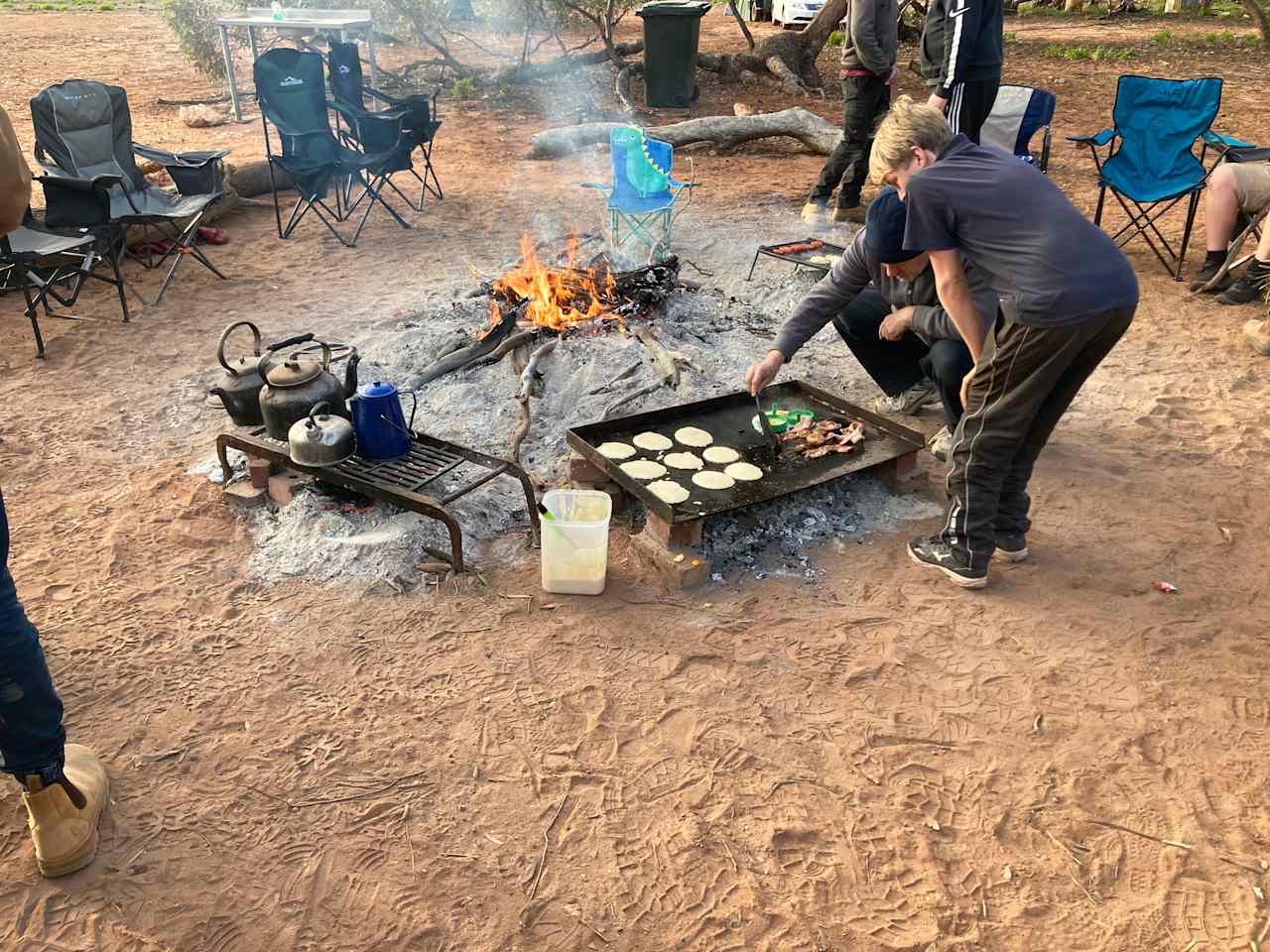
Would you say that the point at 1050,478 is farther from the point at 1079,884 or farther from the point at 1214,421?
the point at 1079,884

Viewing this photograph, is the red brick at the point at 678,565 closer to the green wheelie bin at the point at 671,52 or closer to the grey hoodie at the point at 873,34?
the grey hoodie at the point at 873,34

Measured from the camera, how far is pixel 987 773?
274cm

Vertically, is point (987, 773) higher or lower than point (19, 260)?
lower

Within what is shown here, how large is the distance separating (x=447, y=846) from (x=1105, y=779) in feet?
6.01

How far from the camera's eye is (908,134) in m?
2.94

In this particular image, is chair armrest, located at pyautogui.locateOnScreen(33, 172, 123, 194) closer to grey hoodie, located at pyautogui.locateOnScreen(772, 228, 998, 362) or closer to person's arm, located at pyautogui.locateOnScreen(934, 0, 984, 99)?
grey hoodie, located at pyautogui.locateOnScreen(772, 228, 998, 362)

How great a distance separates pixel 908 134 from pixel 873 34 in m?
4.39

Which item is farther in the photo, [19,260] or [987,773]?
[19,260]

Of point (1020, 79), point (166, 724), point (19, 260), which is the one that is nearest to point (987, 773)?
point (166, 724)

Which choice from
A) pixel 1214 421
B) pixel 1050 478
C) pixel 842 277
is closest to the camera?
pixel 842 277

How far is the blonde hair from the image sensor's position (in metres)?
2.94

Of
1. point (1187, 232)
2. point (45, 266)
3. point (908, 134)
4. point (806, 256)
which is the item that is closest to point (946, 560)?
point (908, 134)

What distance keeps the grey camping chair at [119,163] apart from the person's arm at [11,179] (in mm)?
4392

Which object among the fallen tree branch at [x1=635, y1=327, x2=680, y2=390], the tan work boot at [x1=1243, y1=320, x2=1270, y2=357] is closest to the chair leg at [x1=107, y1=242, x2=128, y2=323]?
the fallen tree branch at [x1=635, y1=327, x2=680, y2=390]
